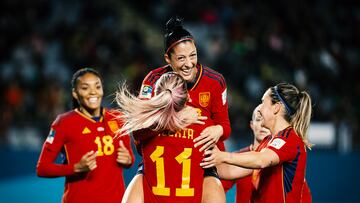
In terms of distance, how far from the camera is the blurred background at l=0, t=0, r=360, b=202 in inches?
369

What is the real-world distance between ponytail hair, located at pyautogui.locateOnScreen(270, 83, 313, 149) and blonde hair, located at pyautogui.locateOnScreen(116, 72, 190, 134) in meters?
0.79

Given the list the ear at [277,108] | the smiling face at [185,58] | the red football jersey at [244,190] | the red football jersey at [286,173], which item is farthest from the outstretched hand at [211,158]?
the red football jersey at [244,190]

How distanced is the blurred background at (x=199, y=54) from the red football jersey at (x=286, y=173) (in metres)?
4.73

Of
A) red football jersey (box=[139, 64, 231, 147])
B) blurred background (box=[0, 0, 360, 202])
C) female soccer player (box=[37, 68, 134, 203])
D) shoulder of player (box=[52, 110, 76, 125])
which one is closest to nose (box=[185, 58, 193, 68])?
red football jersey (box=[139, 64, 231, 147])

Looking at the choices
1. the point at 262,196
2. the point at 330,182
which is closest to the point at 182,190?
the point at 262,196

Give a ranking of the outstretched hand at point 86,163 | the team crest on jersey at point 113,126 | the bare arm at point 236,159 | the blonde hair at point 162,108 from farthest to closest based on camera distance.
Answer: the team crest on jersey at point 113,126, the outstretched hand at point 86,163, the bare arm at point 236,159, the blonde hair at point 162,108

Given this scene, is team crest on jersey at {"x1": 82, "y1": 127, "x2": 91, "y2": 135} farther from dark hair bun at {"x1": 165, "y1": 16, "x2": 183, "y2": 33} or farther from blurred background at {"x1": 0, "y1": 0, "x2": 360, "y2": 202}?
blurred background at {"x1": 0, "y1": 0, "x2": 360, "y2": 202}

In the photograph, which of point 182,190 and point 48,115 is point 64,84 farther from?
point 182,190

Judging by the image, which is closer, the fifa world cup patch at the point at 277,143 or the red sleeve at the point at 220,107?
the fifa world cup patch at the point at 277,143

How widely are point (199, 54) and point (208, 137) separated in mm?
7703

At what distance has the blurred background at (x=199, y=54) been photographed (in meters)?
9.38

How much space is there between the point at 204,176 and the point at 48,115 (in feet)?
20.9

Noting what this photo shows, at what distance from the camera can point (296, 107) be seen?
4.49 meters

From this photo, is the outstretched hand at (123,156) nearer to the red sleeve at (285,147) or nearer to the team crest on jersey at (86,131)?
the team crest on jersey at (86,131)
